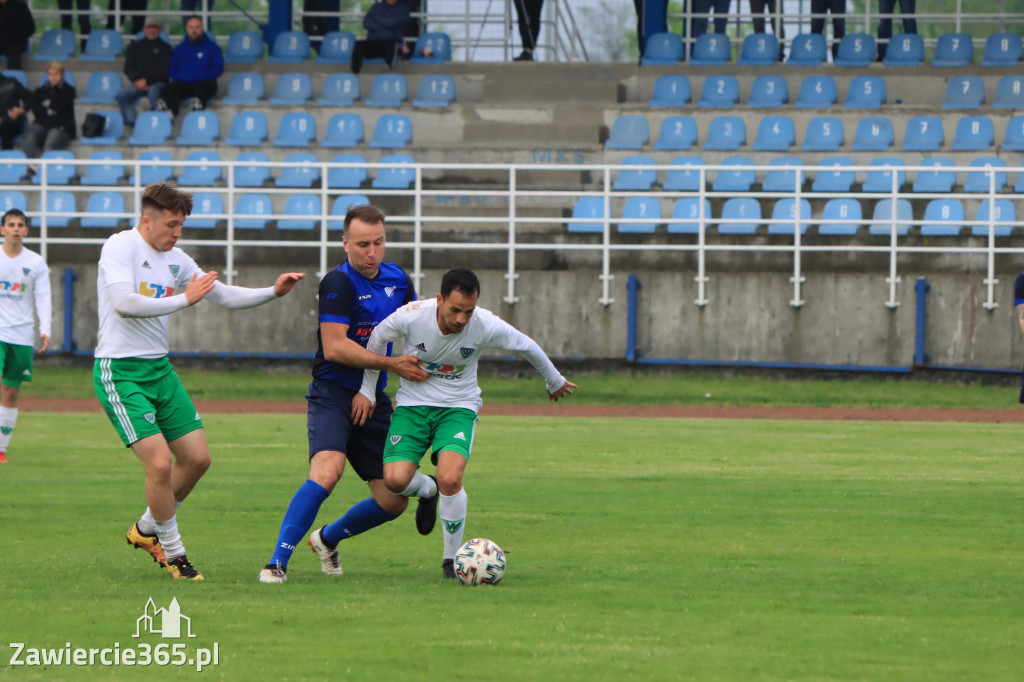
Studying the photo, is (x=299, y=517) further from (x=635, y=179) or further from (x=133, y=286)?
(x=635, y=179)

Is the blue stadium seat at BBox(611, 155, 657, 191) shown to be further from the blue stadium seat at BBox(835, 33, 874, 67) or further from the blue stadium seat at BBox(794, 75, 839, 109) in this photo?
the blue stadium seat at BBox(835, 33, 874, 67)

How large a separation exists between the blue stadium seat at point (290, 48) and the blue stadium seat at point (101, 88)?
3.37 meters

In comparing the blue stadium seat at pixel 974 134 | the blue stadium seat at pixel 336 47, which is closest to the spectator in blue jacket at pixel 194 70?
the blue stadium seat at pixel 336 47

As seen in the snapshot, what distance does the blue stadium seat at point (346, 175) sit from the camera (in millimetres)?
22719

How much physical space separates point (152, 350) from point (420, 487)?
170cm

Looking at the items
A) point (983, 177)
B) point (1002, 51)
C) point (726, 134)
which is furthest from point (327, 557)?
point (1002, 51)

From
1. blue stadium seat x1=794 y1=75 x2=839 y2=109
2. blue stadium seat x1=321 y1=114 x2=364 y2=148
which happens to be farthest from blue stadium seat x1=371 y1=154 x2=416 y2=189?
blue stadium seat x1=794 y1=75 x2=839 y2=109

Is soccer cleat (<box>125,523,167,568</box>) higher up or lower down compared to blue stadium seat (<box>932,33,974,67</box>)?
lower down

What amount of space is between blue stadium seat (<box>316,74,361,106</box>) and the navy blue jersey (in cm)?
1920

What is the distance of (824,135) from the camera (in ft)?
76.0

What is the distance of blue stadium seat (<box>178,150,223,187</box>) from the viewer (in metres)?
23.2

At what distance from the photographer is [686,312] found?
19.9 metres

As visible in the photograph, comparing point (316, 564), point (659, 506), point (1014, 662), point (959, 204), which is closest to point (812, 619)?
point (1014, 662)

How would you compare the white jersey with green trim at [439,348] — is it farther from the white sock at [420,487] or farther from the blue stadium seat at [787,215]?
the blue stadium seat at [787,215]
